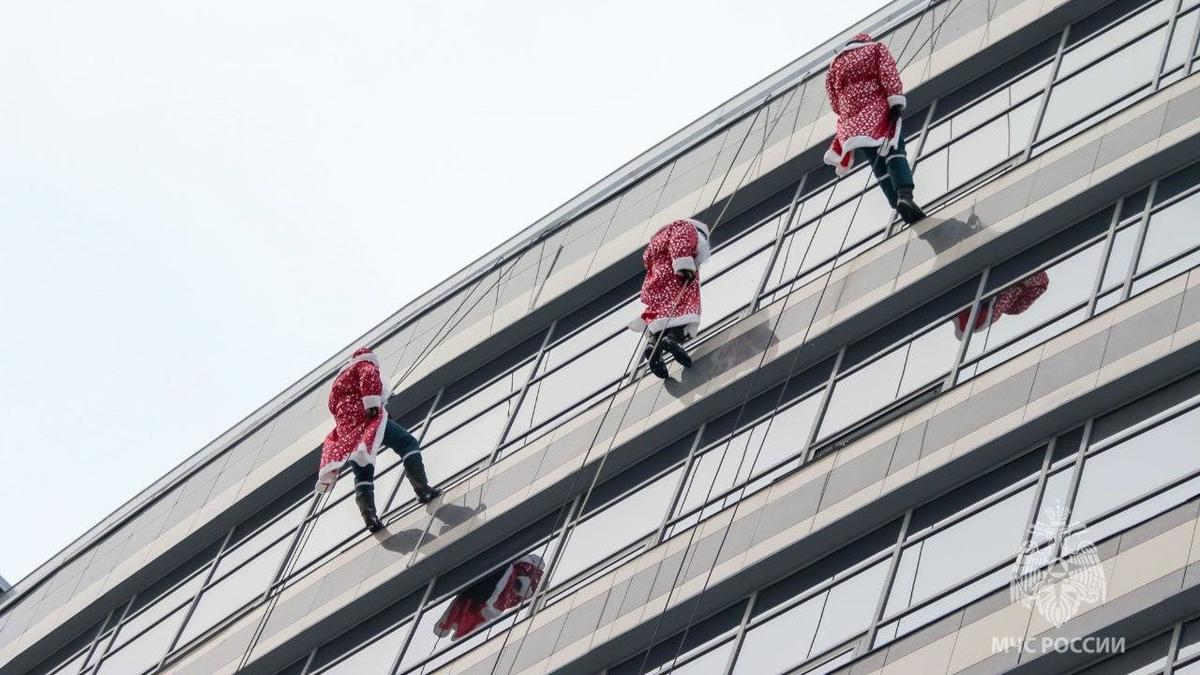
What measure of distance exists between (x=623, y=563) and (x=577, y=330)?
5762 mm

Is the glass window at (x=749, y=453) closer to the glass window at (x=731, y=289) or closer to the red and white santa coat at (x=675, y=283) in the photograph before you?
the red and white santa coat at (x=675, y=283)

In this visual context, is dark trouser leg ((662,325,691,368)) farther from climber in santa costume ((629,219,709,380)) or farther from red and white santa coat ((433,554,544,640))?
red and white santa coat ((433,554,544,640))

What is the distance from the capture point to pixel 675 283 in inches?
910

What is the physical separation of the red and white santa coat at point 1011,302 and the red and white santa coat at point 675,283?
326 cm

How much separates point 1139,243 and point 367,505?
10222 millimetres

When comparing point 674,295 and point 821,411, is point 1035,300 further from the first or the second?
point 674,295

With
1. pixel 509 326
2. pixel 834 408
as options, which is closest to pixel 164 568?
pixel 509 326

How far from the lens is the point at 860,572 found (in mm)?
19578

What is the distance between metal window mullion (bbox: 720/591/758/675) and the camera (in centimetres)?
1988

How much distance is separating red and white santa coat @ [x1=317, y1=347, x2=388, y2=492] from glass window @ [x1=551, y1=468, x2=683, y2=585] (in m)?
2.87

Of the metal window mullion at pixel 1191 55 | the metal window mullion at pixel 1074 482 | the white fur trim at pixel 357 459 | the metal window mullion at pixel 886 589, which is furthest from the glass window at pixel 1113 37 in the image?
the white fur trim at pixel 357 459

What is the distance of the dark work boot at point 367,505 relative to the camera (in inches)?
972

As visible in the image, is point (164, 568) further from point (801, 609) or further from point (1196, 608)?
point (1196, 608)

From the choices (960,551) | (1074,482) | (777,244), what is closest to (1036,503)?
(1074,482)
